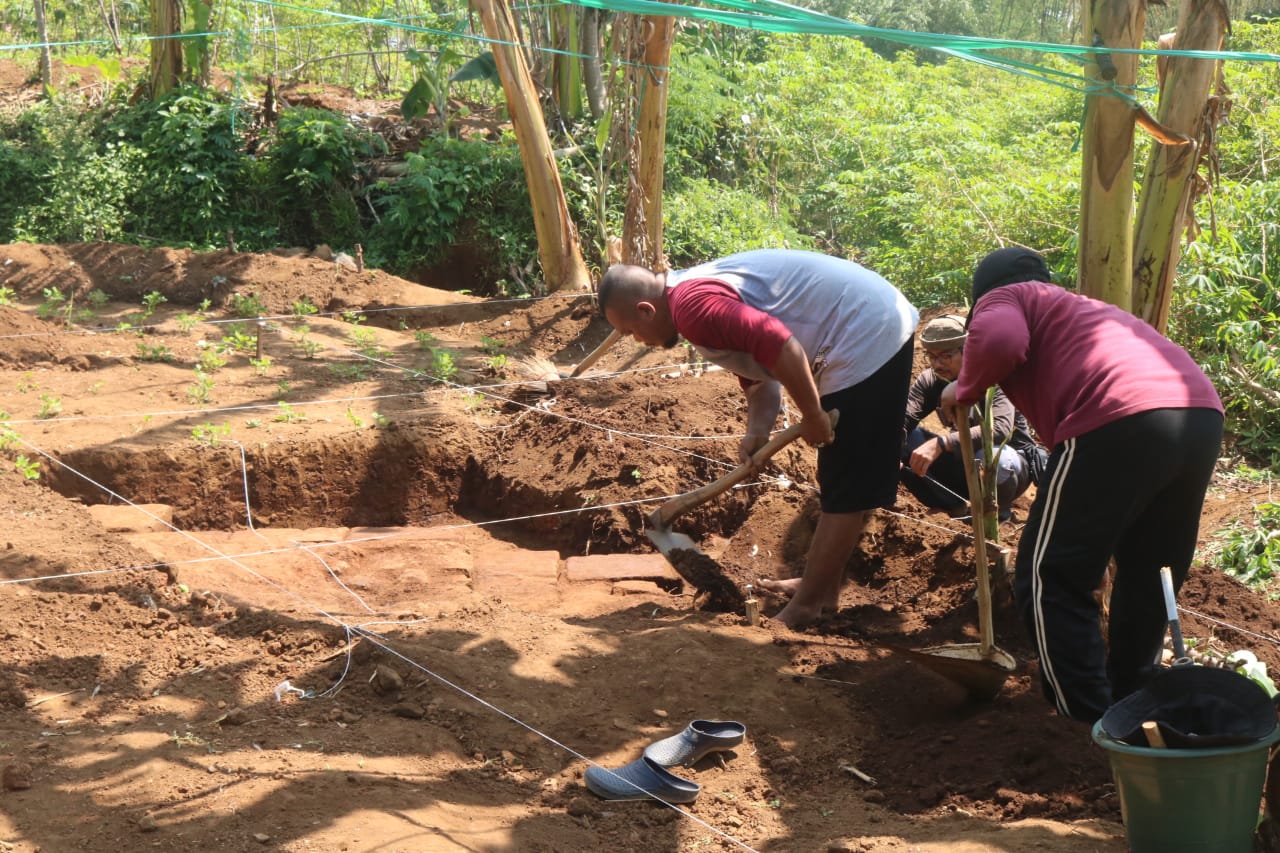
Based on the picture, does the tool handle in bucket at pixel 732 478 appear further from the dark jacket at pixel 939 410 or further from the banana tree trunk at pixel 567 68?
the banana tree trunk at pixel 567 68

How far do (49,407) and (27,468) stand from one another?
0.87m

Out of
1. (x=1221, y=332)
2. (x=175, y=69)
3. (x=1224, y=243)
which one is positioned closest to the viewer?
(x=1221, y=332)

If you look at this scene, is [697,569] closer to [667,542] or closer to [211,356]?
[667,542]

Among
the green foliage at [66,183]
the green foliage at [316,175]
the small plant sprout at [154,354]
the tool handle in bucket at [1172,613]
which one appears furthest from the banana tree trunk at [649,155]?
the green foliage at [66,183]

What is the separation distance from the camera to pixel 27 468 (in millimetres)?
5117

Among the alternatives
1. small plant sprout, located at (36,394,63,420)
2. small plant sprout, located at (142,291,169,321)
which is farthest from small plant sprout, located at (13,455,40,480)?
small plant sprout, located at (142,291,169,321)

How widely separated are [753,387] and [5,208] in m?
10.4

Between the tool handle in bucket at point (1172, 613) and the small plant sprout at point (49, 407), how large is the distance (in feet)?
17.4

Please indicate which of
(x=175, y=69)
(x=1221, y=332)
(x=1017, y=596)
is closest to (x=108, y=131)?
(x=175, y=69)

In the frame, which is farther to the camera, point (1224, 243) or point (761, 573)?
point (1224, 243)

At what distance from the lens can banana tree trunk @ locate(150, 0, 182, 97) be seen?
12.6 meters

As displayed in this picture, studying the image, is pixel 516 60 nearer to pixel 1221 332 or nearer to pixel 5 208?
pixel 1221 332

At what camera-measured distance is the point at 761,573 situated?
5.25 metres

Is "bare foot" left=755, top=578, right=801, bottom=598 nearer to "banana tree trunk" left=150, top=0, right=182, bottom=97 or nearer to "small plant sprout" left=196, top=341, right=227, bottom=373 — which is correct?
"small plant sprout" left=196, top=341, right=227, bottom=373
